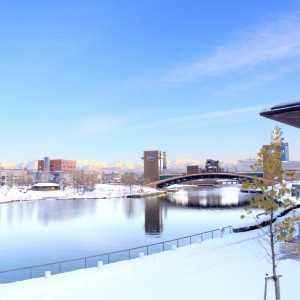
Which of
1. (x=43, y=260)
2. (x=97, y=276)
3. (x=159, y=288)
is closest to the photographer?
(x=159, y=288)

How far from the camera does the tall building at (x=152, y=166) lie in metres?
146

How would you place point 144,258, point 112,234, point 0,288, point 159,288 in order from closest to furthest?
point 159,288
point 0,288
point 144,258
point 112,234

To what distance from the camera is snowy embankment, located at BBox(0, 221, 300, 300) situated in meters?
15.5

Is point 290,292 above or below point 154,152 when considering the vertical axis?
below

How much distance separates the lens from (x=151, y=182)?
143625 mm

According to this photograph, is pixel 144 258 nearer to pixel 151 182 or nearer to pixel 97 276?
pixel 97 276

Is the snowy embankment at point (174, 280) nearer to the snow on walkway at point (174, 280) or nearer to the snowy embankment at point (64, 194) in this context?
the snow on walkway at point (174, 280)

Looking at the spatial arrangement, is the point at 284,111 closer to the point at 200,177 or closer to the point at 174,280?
the point at 174,280

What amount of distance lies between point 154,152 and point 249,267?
132481 mm

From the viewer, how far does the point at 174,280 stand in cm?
1769

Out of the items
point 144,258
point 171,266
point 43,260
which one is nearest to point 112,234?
point 43,260

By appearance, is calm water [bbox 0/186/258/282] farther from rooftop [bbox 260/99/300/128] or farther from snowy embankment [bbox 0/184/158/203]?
snowy embankment [bbox 0/184/158/203]

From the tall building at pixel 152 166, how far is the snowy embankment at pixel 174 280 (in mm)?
121347

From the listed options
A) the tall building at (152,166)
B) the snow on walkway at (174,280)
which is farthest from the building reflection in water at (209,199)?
the snow on walkway at (174,280)
